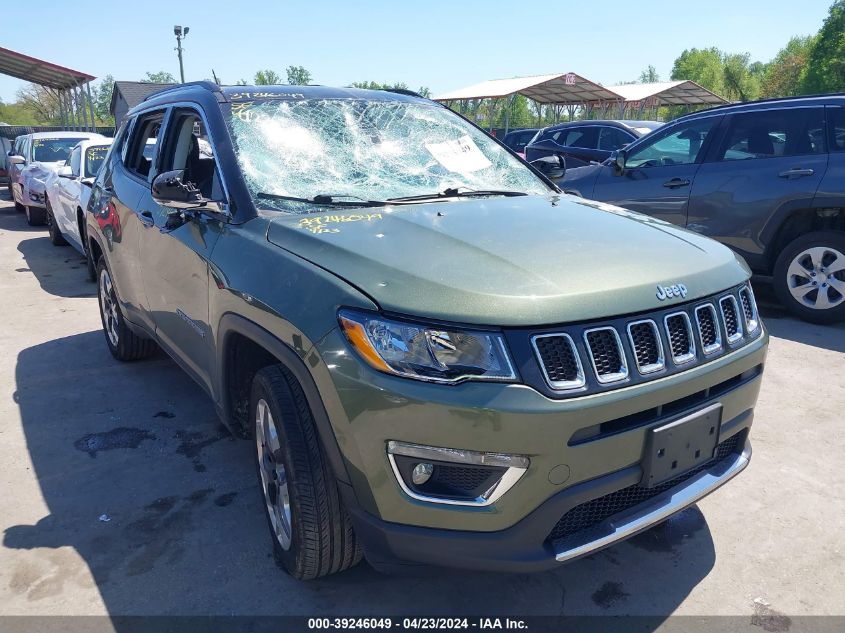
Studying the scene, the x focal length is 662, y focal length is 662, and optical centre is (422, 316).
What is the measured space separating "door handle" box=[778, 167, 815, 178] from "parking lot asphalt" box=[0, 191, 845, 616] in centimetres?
192

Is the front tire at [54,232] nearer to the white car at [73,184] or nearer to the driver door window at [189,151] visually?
the white car at [73,184]

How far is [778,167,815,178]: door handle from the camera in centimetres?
550

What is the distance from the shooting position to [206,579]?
8.43 feet

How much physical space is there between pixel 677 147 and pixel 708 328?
475 centimetres

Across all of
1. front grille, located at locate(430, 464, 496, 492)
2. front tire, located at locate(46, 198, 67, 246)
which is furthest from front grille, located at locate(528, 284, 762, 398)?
front tire, located at locate(46, 198, 67, 246)

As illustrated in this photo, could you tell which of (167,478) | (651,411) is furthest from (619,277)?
(167,478)

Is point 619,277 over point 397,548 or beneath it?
over

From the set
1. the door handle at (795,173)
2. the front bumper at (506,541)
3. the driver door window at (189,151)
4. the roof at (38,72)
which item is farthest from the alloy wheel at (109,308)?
the roof at (38,72)

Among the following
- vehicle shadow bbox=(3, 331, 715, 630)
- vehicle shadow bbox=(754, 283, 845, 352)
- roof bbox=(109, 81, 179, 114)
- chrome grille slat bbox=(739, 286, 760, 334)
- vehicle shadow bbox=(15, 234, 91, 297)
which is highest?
roof bbox=(109, 81, 179, 114)

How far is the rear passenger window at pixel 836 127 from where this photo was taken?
5.42 metres

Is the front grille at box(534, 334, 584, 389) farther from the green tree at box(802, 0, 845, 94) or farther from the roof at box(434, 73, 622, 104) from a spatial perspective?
the green tree at box(802, 0, 845, 94)

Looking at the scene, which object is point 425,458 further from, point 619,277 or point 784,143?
point 784,143

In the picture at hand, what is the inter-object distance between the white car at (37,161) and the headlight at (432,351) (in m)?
11.3

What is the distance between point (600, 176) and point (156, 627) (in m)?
6.16
